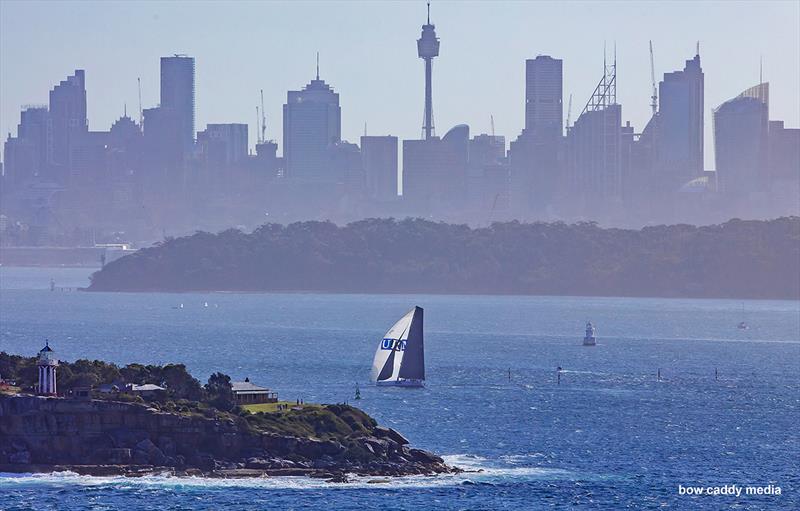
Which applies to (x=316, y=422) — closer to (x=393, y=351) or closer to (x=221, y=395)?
(x=221, y=395)

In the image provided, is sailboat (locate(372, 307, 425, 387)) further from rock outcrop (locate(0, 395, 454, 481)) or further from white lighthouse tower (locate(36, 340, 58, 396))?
rock outcrop (locate(0, 395, 454, 481))

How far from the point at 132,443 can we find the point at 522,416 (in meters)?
36.1

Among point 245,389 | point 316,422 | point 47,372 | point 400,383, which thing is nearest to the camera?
point 47,372

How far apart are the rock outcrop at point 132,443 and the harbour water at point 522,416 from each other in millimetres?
1189

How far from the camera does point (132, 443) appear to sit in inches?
3258

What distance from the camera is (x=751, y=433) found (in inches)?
4259

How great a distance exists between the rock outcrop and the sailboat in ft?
143

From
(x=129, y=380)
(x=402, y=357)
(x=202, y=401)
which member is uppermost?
(x=402, y=357)

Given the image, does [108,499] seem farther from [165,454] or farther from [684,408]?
[684,408]

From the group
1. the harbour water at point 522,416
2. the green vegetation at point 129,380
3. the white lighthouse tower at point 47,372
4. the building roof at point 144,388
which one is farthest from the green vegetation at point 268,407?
the white lighthouse tower at point 47,372

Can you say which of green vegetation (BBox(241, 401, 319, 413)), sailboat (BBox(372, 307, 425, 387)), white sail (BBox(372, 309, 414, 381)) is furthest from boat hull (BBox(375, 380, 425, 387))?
green vegetation (BBox(241, 401, 319, 413))

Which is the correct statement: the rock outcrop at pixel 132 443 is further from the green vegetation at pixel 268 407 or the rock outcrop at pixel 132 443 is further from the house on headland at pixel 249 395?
the house on headland at pixel 249 395

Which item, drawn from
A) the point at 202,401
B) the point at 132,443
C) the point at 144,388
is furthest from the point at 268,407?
the point at 132,443

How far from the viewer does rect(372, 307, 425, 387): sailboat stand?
127562 millimetres
